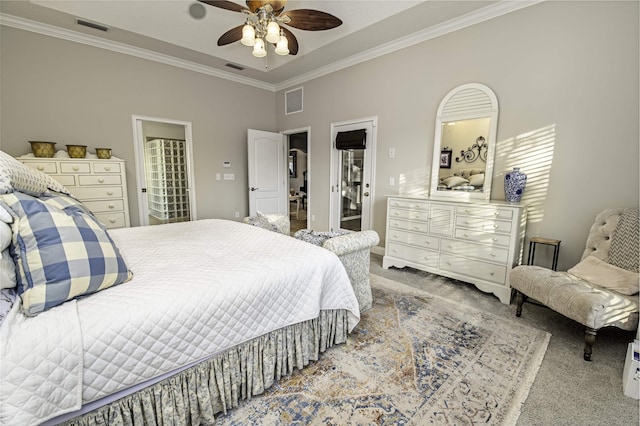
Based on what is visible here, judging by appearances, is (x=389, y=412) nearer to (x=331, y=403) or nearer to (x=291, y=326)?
(x=331, y=403)

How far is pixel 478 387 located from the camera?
160 cm

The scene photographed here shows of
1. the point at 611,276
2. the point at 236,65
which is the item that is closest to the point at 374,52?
the point at 236,65

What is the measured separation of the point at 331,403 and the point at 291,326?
45 centimetres

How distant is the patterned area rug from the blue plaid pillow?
3.04 ft

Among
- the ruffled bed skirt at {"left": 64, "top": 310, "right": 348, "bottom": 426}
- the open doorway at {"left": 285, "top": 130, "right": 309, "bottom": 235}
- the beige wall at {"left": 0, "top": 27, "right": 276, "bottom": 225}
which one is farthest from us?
the open doorway at {"left": 285, "top": 130, "right": 309, "bottom": 235}

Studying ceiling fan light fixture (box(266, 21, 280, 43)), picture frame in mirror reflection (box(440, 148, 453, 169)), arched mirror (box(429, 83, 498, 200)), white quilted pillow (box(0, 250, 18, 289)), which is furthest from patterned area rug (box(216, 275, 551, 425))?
ceiling fan light fixture (box(266, 21, 280, 43))

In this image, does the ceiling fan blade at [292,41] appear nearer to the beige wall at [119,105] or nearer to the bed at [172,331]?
the bed at [172,331]

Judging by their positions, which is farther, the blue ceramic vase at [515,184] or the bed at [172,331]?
the blue ceramic vase at [515,184]

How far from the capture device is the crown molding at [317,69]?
287 centimetres

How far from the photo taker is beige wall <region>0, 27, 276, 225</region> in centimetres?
329

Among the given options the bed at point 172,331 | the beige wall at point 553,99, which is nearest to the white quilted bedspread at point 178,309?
the bed at point 172,331

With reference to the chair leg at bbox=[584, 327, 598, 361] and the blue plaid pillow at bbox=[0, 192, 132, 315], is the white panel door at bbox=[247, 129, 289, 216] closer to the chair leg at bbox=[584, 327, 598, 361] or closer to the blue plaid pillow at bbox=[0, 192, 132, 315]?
the blue plaid pillow at bbox=[0, 192, 132, 315]

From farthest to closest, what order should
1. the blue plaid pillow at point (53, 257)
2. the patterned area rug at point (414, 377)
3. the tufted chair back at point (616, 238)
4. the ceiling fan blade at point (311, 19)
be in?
the ceiling fan blade at point (311, 19) < the tufted chair back at point (616, 238) < the patterned area rug at point (414, 377) < the blue plaid pillow at point (53, 257)

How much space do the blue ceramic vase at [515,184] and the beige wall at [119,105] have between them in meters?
4.26
